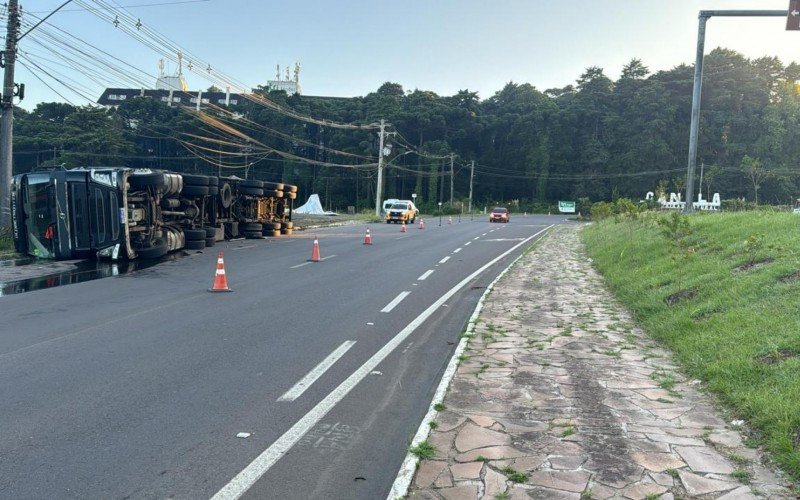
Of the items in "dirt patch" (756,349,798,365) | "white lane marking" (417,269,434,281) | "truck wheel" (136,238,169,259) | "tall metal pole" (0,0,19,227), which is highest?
"tall metal pole" (0,0,19,227)

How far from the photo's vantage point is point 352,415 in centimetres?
532

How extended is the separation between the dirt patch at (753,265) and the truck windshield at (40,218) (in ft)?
53.6

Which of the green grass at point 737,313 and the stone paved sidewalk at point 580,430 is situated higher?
the green grass at point 737,313

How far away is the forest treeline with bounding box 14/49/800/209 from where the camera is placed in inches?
3191

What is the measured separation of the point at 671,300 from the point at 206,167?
87309mm

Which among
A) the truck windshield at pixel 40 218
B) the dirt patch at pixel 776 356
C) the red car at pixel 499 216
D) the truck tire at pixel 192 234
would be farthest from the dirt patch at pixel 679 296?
the red car at pixel 499 216

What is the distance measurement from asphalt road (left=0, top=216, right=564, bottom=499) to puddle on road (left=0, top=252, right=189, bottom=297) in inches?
43.0

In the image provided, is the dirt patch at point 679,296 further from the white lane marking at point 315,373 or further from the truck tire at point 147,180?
the truck tire at point 147,180

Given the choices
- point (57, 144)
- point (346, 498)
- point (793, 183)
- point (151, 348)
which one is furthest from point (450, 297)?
point (793, 183)

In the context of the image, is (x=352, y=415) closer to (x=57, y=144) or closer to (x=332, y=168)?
(x=57, y=144)

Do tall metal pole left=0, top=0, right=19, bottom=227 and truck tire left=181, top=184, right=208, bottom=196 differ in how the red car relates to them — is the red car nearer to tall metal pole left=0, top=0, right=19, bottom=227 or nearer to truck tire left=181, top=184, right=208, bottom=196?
truck tire left=181, top=184, right=208, bottom=196

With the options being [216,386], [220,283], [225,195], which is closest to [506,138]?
[225,195]

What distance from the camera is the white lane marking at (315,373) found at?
5820 mm

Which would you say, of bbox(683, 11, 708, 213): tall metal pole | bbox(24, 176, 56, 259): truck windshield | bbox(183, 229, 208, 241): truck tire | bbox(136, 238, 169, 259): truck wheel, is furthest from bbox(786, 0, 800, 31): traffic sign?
bbox(24, 176, 56, 259): truck windshield
